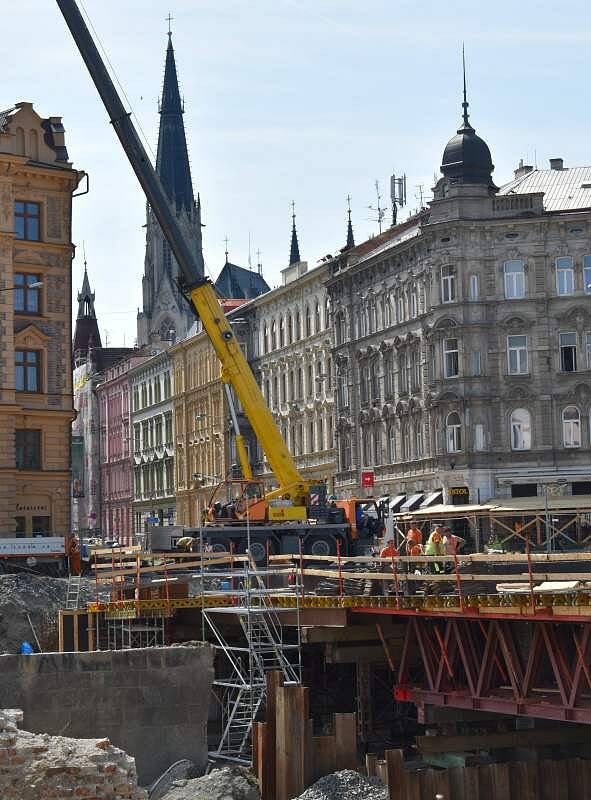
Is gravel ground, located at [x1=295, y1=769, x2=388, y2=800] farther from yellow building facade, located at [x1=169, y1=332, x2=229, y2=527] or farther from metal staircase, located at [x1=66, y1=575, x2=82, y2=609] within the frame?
yellow building facade, located at [x1=169, y1=332, x2=229, y2=527]

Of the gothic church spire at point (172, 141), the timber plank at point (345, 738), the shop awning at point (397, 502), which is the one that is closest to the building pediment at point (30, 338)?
the shop awning at point (397, 502)

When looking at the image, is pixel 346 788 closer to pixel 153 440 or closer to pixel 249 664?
pixel 249 664

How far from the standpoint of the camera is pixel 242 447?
183 feet

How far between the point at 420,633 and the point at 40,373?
3390 centimetres

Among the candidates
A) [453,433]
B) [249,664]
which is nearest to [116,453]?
[453,433]

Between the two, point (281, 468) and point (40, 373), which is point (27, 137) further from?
point (281, 468)

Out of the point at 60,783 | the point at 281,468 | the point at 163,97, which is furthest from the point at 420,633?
the point at 163,97

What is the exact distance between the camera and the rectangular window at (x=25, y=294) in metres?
63.2

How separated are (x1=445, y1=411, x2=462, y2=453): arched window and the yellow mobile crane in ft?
79.6

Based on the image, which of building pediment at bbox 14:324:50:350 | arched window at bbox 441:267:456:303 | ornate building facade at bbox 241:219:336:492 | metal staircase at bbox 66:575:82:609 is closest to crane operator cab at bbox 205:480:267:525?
metal staircase at bbox 66:575:82:609

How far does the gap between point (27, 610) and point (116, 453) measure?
113211mm

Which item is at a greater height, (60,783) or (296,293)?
(296,293)

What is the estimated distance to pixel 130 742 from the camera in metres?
34.4

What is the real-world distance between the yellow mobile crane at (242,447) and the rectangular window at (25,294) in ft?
33.0
